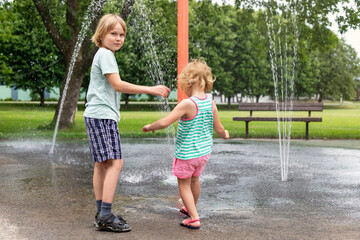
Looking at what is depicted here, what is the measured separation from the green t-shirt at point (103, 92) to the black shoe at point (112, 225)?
785mm

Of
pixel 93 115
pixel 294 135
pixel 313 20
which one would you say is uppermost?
pixel 313 20

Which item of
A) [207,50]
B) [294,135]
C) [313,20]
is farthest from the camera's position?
[207,50]

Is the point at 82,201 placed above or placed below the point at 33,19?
below

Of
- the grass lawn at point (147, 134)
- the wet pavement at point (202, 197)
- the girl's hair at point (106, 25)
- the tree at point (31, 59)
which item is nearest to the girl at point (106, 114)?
the girl's hair at point (106, 25)

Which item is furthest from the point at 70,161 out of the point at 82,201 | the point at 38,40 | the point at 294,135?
the point at 38,40

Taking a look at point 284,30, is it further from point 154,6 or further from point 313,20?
point 154,6

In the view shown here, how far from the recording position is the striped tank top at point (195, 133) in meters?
3.63

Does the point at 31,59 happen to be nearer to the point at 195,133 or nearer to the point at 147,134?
the point at 147,134

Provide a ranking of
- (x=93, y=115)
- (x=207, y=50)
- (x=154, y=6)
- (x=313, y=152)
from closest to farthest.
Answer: (x=93, y=115) → (x=313, y=152) → (x=154, y=6) → (x=207, y=50)

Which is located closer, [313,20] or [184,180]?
[184,180]

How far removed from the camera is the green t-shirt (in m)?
3.48

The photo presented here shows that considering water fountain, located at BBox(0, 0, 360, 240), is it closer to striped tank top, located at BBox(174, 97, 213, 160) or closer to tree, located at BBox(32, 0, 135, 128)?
striped tank top, located at BBox(174, 97, 213, 160)

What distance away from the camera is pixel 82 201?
452 centimetres

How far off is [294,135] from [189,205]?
9.73 meters
